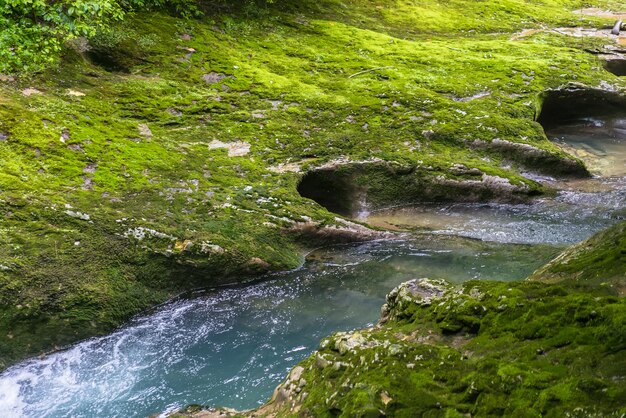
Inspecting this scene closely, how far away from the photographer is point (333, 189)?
13391mm

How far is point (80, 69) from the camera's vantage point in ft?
47.5

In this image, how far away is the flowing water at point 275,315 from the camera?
7.26 meters

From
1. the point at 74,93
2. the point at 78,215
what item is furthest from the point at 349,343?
the point at 74,93

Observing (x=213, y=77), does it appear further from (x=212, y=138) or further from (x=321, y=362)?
(x=321, y=362)

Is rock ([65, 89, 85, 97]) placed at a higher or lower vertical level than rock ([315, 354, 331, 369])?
higher

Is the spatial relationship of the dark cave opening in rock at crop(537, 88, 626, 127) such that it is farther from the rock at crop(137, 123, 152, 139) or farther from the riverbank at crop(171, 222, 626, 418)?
the riverbank at crop(171, 222, 626, 418)

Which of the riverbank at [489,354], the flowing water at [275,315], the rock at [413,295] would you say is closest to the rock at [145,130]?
the flowing water at [275,315]

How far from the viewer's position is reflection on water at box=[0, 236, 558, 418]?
7188mm

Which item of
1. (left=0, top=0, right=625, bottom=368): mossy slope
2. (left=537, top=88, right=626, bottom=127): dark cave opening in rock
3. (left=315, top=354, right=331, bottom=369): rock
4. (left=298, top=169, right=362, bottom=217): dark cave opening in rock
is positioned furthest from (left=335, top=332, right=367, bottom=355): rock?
(left=537, top=88, right=626, bottom=127): dark cave opening in rock

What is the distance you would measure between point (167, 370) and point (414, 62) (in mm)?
14242

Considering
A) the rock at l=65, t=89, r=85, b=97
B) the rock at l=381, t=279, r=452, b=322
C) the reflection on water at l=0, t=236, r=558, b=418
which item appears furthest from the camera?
the rock at l=65, t=89, r=85, b=97

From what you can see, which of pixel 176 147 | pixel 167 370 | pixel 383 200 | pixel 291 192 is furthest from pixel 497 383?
pixel 176 147

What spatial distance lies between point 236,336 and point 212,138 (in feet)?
20.6

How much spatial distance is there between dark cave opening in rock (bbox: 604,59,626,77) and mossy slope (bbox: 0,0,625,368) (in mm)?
1023
